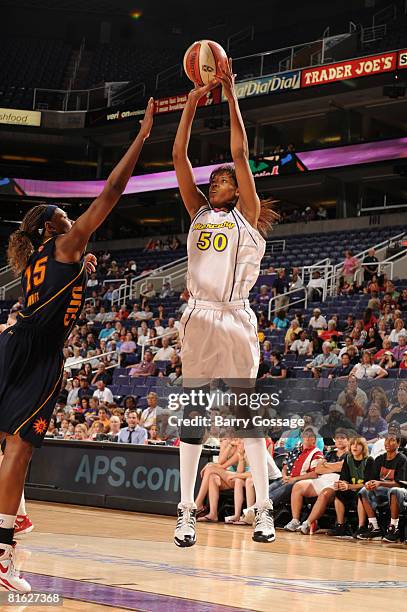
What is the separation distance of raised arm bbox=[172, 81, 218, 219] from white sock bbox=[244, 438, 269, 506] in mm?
1548

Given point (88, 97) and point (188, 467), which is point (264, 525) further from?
point (88, 97)

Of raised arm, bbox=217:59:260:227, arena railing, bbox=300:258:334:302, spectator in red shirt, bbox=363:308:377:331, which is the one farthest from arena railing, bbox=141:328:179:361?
raised arm, bbox=217:59:260:227

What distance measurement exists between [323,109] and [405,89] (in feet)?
13.1

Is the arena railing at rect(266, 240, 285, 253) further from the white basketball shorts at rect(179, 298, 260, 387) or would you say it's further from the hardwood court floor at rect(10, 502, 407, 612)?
the white basketball shorts at rect(179, 298, 260, 387)

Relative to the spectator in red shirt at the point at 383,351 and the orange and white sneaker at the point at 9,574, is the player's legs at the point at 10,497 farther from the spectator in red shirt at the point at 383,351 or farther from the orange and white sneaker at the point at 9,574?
the spectator in red shirt at the point at 383,351

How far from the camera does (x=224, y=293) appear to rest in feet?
18.5

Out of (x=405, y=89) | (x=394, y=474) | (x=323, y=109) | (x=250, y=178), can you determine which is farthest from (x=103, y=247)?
(x=250, y=178)

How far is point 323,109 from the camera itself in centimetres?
2805

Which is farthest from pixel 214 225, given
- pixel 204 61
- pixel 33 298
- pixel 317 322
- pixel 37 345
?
pixel 317 322

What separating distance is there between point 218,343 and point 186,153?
1220 millimetres

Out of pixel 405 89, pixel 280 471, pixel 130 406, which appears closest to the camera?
pixel 280 471

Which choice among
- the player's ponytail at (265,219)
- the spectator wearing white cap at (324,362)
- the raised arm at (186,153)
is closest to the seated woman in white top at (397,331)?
the spectator wearing white cap at (324,362)

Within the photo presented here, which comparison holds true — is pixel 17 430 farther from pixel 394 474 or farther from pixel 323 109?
pixel 323 109

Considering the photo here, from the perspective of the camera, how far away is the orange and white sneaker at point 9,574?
4.71 metres
